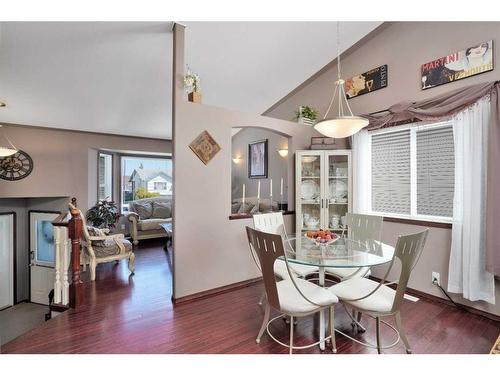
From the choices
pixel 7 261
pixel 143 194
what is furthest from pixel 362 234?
pixel 7 261

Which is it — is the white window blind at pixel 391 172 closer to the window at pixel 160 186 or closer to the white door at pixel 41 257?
the window at pixel 160 186

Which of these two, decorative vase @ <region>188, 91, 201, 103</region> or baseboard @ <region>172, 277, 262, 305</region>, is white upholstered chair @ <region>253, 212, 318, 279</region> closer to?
baseboard @ <region>172, 277, 262, 305</region>

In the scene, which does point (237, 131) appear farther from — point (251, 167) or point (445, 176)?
point (445, 176)

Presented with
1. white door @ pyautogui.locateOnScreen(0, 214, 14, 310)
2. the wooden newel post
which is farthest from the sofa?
the wooden newel post

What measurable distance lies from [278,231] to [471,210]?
195 centimetres

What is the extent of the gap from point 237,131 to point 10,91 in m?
4.06

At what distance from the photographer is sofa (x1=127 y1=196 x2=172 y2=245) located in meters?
5.39

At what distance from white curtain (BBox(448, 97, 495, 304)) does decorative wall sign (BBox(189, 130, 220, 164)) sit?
2.59m

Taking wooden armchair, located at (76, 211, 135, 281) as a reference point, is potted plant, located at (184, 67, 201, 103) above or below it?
above

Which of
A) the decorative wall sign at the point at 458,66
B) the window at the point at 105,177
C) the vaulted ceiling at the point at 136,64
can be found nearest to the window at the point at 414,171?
the decorative wall sign at the point at 458,66

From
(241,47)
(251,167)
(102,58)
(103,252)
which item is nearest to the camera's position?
(102,58)

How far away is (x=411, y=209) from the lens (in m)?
3.08

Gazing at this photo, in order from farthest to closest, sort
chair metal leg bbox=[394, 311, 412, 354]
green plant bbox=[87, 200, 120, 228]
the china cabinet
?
green plant bbox=[87, 200, 120, 228] < the china cabinet < chair metal leg bbox=[394, 311, 412, 354]
